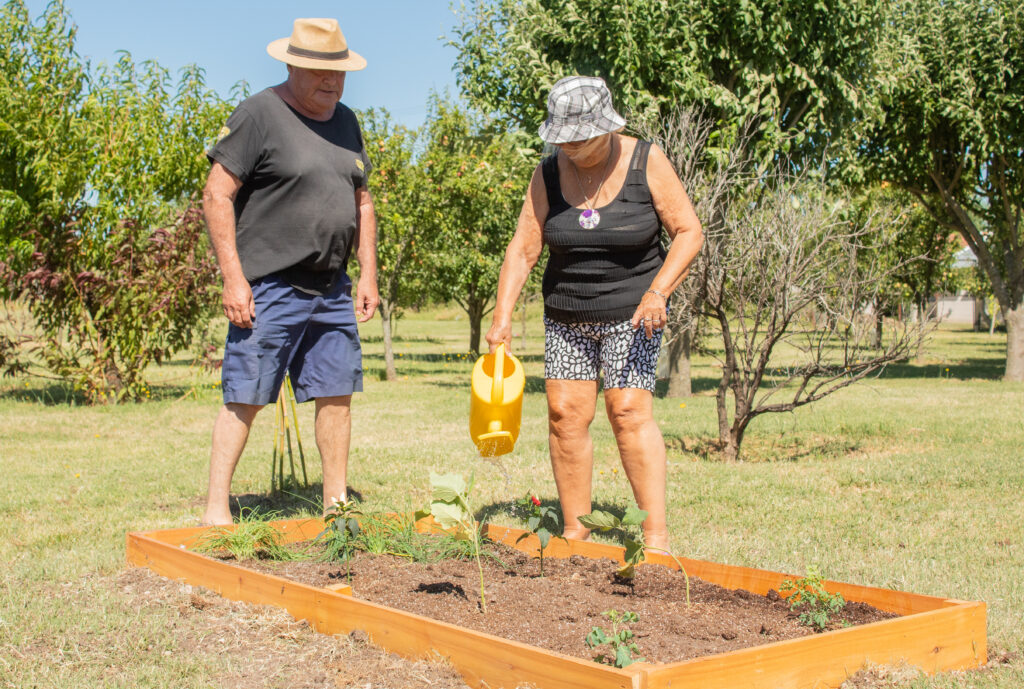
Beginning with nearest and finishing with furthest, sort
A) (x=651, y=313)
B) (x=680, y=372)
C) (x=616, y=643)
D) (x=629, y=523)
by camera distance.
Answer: (x=616, y=643) → (x=629, y=523) → (x=651, y=313) → (x=680, y=372)

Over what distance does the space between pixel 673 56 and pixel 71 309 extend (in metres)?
7.46

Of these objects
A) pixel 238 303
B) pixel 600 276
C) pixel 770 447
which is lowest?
pixel 770 447

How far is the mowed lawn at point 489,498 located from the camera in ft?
9.48

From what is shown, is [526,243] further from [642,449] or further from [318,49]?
[318,49]

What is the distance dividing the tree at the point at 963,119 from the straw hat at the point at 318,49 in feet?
34.6

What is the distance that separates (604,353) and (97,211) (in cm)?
826

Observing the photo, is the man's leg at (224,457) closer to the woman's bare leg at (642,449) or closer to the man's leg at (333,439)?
the man's leg at (333,439)

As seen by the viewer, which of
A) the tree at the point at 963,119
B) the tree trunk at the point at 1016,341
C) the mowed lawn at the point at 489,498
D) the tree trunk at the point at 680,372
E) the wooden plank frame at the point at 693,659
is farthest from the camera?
the tree trunk at the point at 1016,341

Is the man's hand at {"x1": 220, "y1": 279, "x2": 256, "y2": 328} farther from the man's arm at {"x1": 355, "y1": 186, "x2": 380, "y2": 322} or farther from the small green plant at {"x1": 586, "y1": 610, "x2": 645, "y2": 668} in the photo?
the small green plant at {"x1": 586, "y1": 610, "x2": 645, "y2": 668}

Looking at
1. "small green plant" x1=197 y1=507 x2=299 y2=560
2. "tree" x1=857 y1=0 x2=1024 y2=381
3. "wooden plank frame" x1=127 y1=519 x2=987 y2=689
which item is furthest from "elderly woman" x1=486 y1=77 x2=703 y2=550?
"tree" x1=857 y1=0 x2=1024 y2=381

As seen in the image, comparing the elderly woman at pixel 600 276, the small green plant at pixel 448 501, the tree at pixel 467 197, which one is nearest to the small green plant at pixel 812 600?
the elderly woman at pixel 600 276

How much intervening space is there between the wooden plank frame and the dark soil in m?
0.14

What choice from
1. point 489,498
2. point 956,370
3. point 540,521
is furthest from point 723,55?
point 956,370

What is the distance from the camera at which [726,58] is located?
11.1 m
